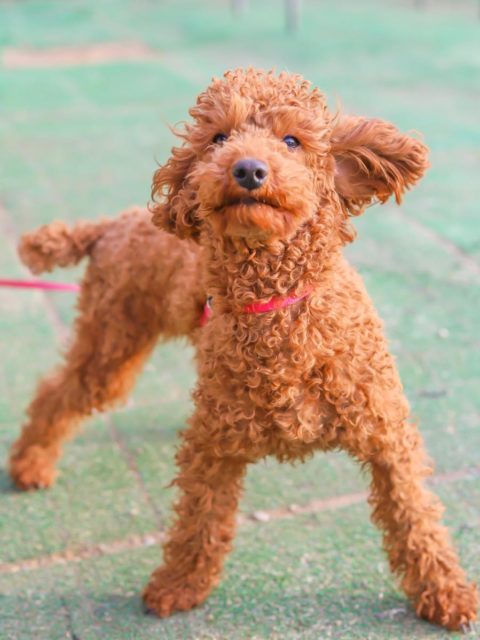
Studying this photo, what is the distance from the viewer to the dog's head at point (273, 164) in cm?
241

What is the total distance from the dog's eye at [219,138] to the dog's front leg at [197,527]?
92 centimetres

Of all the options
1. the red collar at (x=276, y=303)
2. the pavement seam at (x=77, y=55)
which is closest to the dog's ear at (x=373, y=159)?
the red collar at (x=276, y=303)

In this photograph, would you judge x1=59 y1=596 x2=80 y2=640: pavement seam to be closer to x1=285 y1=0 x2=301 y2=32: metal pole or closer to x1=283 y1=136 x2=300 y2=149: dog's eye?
x1=283 y1=136 x2=300 y2=149: dog's eye

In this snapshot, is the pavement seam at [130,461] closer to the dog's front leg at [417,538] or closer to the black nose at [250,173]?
the dog's front leg at [417,538]

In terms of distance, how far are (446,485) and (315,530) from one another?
0.62m

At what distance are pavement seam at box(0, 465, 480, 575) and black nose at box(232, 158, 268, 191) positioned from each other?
1.85 meters

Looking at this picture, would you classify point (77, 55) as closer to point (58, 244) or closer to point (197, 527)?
point (58, 244)

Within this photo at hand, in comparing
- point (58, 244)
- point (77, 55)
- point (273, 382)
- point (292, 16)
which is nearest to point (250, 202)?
point (273, 382)

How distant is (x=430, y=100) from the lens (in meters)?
9.04

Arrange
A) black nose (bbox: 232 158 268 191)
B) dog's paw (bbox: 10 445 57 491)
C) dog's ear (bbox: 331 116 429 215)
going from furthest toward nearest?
dog's paw (bbox: 10 445 57 491) < dog's ear (bbox: 331 116 429 215) < black nose (bbox: 232 158 268 191)

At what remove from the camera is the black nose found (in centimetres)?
236

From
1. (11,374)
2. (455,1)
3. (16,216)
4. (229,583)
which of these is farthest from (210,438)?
(455,1)

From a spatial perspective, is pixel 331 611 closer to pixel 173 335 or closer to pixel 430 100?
pixel 173 335

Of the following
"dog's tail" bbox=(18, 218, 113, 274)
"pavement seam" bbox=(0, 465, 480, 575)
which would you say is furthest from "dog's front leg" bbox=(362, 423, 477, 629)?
"dog's tail" bbox=(18, 218, 113, 274)
